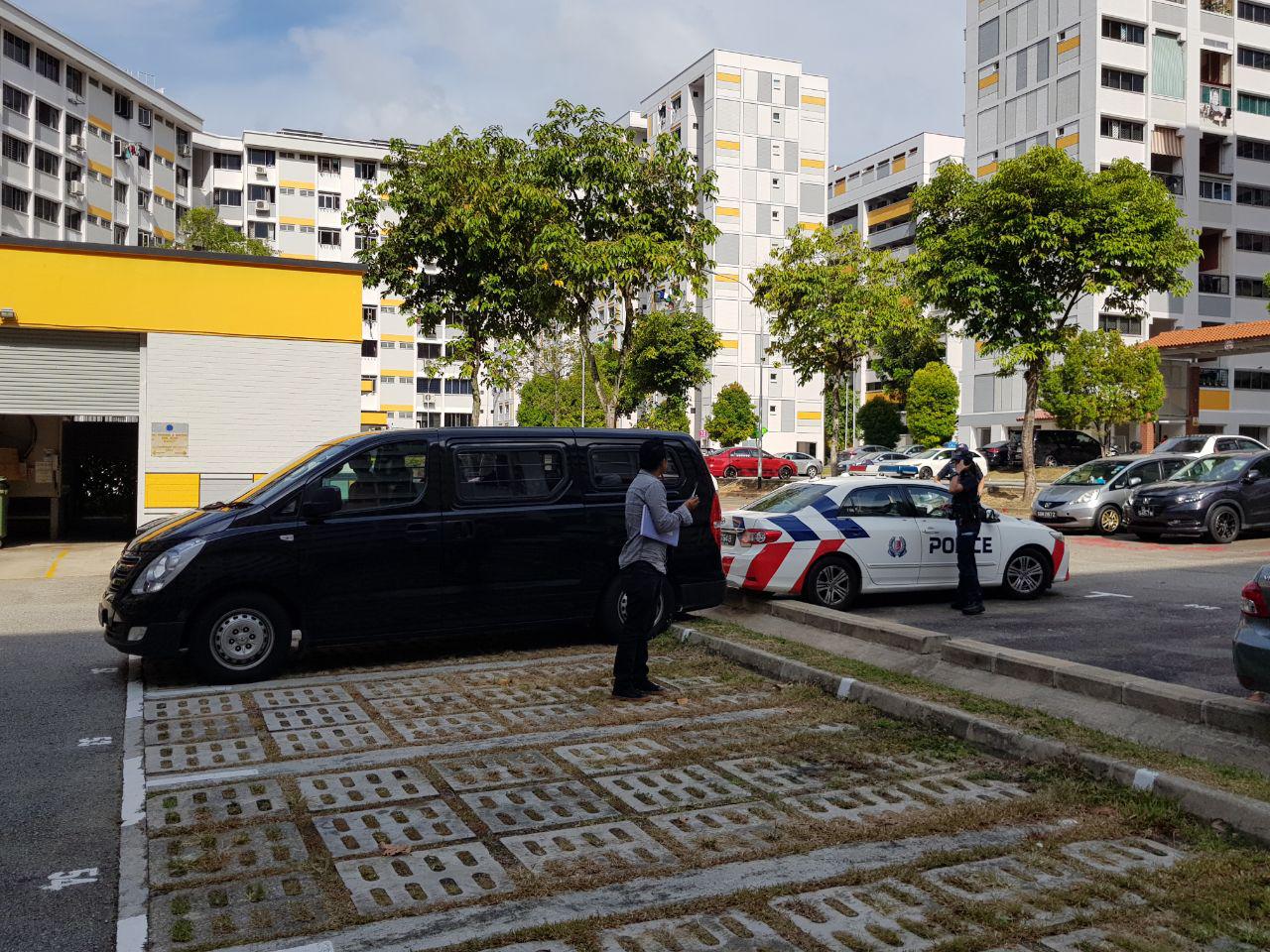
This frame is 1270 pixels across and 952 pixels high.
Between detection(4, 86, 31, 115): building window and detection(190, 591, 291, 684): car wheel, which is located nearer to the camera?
detection(190, 591, 291, 684): car wheel

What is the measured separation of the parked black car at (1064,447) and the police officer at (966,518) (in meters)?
36.0

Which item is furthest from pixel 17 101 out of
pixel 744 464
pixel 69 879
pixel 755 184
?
pixel 69 879

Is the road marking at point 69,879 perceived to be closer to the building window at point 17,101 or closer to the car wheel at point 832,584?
the car wheel at point 832,584

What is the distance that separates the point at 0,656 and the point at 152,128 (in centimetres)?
6635

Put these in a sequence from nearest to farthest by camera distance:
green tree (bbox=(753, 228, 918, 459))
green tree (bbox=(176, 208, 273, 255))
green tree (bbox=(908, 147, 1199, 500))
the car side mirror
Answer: the car side mirror → green tree (bbox=(908, 147, 1199, 500)) → green tree (bbox=(753, 228, 918, 459)) → green tree (bbox=(176, 208, 273, 255))

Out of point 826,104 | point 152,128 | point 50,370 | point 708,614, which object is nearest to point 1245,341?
point 708,614

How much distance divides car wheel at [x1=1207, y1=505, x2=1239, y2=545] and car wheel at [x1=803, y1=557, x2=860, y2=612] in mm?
11422

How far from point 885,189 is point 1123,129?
109 feet

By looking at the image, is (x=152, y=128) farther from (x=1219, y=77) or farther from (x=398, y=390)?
(x=1219, y=77)

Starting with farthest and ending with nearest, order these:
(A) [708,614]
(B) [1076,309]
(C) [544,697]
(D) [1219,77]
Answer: (D) [1219,77] → (B) [1076,309] → (A) [708,614] → (C) [544,697]

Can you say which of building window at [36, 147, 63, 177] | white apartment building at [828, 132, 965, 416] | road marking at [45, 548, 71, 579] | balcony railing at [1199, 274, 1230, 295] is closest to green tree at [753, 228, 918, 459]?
road marking at [45, 548, 71, 579]

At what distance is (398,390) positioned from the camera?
246ft

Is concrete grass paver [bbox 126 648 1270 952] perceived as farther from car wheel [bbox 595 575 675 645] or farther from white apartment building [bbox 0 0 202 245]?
white apartment building [bbox 0 0 202 245]

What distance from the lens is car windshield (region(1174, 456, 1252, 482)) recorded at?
20.5 metres
